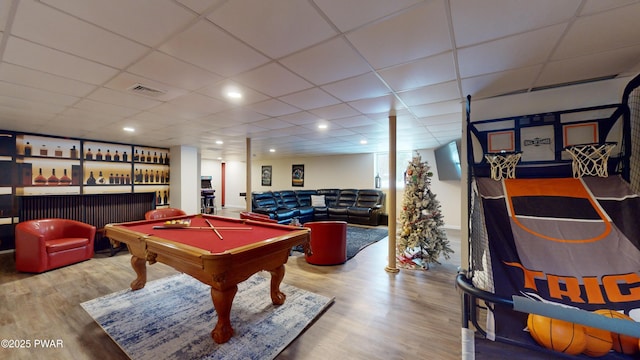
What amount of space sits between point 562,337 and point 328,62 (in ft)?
8.23

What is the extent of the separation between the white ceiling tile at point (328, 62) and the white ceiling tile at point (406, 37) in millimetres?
97

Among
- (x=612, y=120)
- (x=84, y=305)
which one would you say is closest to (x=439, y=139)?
(x=612, y=120)

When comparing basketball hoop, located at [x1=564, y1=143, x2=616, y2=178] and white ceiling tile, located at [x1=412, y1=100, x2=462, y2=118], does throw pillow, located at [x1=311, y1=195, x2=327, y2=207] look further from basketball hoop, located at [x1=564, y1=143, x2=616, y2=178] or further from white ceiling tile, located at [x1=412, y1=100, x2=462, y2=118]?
basketball hoop, located at [x1=564, y1=143, x2=616, y2=178]

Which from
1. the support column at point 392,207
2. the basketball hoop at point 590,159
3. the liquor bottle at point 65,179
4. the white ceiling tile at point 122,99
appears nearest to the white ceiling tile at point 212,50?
the white ceiling tile at point 122,99

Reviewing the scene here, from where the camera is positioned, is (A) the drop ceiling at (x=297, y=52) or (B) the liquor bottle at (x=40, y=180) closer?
(A) the drop ceiling at (x=297, y=52)

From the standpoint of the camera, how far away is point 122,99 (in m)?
3.01

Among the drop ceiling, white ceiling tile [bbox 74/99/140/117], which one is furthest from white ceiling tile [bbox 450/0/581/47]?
white ceiling tile [bbox 74/99/140/117]

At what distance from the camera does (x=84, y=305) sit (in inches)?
106

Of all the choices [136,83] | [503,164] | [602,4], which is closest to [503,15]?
[602,4]

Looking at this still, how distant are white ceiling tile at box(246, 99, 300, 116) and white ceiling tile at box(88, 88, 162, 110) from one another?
4.13ft

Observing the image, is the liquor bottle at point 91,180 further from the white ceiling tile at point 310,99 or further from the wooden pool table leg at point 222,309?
the wooden pool table leg at point 222,309

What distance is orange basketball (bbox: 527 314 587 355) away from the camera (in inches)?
56.3

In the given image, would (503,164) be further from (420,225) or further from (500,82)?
(420,225)

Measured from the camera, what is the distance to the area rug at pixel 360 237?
4.94 m
